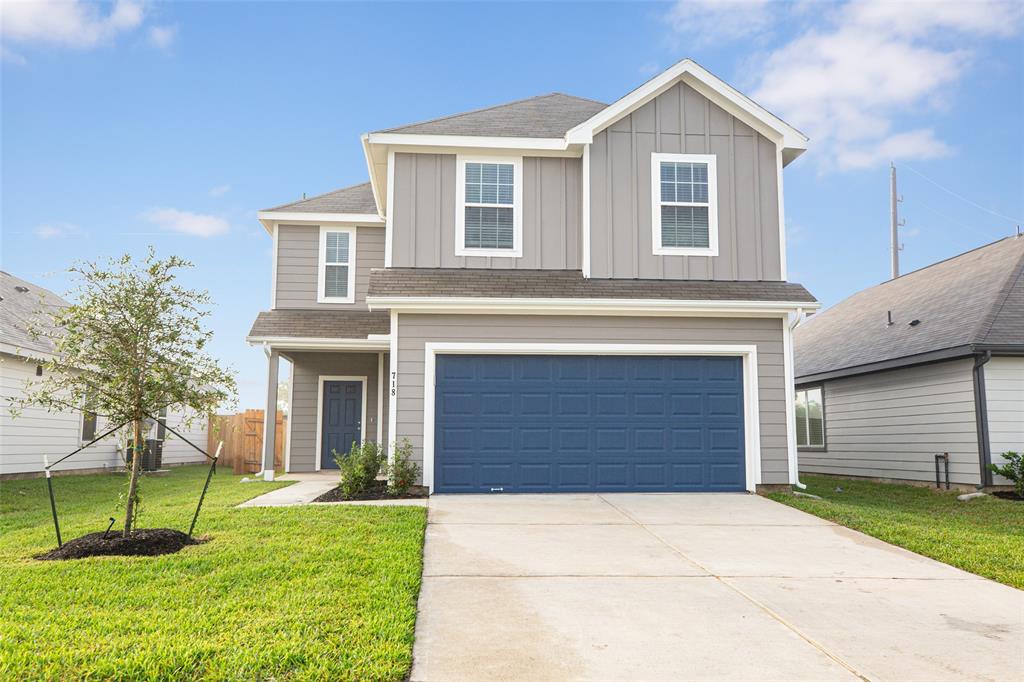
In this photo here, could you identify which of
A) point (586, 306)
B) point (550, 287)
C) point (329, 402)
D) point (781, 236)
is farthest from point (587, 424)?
point (329, 402)

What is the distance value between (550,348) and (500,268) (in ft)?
5.31

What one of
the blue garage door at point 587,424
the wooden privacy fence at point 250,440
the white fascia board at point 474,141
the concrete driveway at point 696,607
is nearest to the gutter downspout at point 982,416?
the blue garage door at point 587,424

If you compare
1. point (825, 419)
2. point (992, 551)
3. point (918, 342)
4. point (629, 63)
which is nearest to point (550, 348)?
point (992, 551)

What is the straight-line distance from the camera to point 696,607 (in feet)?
16.6

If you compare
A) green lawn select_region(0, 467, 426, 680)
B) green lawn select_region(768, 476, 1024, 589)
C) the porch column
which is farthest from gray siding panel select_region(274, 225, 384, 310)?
green lawn select_region(768, 476, 1024, 589)

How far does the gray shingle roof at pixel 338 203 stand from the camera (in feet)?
51.3

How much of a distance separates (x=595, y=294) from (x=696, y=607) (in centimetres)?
613

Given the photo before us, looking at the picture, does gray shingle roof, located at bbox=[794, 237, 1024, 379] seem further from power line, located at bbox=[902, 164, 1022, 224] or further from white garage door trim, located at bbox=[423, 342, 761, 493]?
power line, located at bbox=[902, 164, 1022, 224]

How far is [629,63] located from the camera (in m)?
18.7

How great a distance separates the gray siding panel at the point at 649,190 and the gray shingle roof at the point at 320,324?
533 centimetres

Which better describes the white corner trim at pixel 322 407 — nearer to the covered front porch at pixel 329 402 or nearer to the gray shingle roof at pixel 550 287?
the covered front porch at pixel 329 402

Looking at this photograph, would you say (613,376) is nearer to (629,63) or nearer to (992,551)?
(992,551)

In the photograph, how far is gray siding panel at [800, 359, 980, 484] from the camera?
40.8ft

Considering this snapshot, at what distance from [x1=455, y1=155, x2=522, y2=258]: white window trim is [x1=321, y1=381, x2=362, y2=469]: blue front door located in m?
5.96
